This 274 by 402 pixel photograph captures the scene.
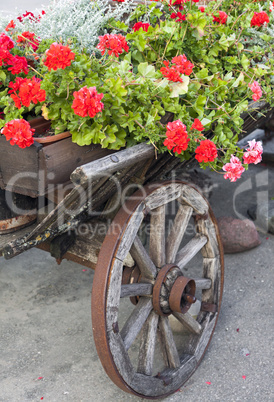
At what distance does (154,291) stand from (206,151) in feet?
2.49

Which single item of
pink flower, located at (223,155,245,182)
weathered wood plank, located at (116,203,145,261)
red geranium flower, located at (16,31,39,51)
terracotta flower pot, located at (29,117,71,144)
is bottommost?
weathered wood plank, located at (116,203,145,261)

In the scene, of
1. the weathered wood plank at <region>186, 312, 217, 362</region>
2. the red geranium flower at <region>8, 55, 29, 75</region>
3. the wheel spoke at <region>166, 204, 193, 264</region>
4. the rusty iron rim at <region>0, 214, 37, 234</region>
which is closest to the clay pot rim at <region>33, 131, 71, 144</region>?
the red geranium flower at <region>8, 55, 29, 75</region>

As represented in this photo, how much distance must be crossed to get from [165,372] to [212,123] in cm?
132

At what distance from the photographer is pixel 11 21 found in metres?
2.40

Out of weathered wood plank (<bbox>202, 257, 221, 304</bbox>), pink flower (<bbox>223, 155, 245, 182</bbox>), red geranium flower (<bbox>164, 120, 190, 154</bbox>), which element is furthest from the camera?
weathered wood plank (<bbox>202, 257, 221, 304</bbox>)

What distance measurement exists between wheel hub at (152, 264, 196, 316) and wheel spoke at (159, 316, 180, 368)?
11 cm

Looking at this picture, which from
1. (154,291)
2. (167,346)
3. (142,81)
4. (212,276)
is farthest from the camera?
(212,276)

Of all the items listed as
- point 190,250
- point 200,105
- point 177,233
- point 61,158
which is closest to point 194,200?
point 177,233

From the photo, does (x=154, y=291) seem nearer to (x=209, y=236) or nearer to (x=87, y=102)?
(x=209, y=236)

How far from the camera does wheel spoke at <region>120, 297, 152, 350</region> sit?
221 centimetres

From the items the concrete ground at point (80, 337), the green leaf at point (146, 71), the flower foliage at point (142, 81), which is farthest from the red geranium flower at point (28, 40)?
the concrete ground at point (80, 337)

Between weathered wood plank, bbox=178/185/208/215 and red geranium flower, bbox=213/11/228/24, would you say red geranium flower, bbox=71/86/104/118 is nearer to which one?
weathered wood plank, bbox=178/185/208/215

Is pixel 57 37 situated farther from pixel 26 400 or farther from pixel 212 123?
pixel 26 400

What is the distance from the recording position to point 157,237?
239 centimetres
